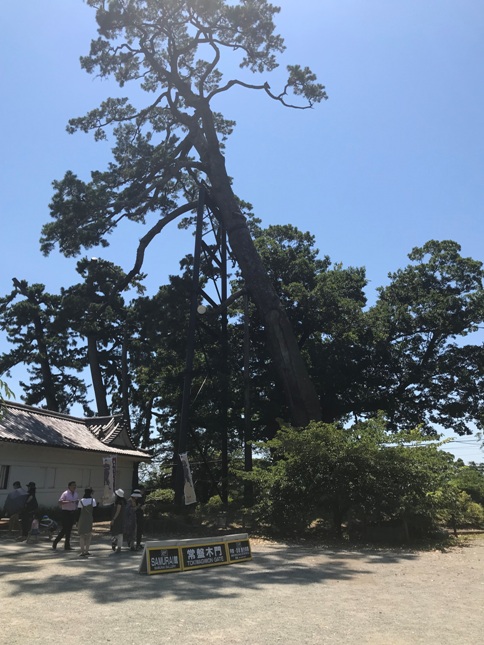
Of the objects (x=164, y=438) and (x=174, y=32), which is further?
(x=164, y=438)

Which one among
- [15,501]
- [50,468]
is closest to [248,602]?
[15,501]

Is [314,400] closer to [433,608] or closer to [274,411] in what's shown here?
[274,411]

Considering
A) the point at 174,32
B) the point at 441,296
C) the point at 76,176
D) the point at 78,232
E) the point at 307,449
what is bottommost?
the point at 307,449

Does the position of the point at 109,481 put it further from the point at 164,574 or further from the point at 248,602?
the point at 248,602

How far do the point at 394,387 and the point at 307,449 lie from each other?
1438 cm

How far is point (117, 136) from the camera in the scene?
26.7 m

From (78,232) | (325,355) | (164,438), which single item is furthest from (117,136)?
(164,438)

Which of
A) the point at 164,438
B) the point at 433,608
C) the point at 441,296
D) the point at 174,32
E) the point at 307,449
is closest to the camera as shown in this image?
the point at 433,608

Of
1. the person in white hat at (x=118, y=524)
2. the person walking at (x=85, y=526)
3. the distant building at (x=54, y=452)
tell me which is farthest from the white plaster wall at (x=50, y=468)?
the person in white hat at (x=118, y=524)

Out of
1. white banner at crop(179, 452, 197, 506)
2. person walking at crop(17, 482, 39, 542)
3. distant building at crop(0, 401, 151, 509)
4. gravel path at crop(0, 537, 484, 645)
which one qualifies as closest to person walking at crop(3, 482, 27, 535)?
person walking at crop(17, 482, 39, 542)

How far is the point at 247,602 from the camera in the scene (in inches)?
272

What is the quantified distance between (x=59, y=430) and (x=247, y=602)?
18788 mm

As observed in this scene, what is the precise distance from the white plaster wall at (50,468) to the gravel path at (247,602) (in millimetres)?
9280

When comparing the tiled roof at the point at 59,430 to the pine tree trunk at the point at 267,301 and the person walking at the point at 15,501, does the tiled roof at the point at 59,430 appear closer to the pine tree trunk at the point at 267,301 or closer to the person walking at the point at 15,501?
the person walking at the point at 15,501
